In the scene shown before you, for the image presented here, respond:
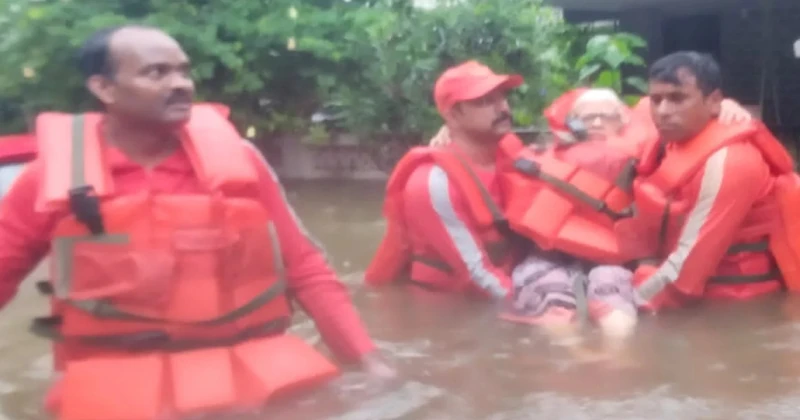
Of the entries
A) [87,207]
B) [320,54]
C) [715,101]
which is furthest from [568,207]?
[320,54]

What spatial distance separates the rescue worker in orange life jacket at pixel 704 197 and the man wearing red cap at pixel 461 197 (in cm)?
62

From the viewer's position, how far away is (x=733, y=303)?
395cm

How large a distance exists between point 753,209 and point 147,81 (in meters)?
2.49

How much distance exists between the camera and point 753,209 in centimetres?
392

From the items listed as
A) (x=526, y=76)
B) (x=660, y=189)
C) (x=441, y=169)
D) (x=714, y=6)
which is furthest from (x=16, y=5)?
(x=714, y=6)

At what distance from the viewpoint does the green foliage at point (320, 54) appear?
28.0ft

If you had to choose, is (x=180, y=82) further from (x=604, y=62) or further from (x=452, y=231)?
(x=604, y=62)

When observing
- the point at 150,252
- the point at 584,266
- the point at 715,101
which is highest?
the point at 715,101

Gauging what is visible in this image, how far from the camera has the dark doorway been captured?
41.8 ft

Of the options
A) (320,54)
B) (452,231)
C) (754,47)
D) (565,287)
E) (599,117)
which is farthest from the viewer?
(754,47)

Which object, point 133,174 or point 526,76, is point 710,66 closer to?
point 133,174

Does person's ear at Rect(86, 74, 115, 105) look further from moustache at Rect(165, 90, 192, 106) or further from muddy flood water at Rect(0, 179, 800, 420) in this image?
muddy flood water at Rect(0, 179, 800, 420)

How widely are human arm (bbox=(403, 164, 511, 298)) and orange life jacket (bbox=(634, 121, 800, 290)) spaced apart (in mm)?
671

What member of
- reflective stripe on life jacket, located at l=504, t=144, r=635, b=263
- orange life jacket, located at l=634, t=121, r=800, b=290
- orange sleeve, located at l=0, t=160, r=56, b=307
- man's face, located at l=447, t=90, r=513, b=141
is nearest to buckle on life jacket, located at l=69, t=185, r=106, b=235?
orange sleeve, located at l=0, t=160, r=56, b=307
